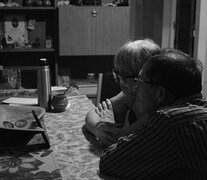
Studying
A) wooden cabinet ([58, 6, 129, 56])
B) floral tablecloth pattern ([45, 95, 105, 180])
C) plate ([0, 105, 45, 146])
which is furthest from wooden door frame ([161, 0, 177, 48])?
plate ([0, 105, 45, 146])

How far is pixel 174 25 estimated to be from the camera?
16.2 ft

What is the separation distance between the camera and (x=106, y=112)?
5.36 feet

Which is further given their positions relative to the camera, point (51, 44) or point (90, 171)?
point (51, 44)

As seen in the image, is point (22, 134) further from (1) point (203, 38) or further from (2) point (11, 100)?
(1) point (203, 38)

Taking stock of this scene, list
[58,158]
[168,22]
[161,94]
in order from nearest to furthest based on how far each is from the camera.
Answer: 1. [161,94]
2. [58,158]
3. [168,22]

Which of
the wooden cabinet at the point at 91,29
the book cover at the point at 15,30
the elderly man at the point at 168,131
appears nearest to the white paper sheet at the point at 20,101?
the elderly man at the point at 168,131

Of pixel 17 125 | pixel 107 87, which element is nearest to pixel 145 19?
pixel 107 87

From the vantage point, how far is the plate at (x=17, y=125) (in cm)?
128

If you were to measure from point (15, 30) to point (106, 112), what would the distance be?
248 centimetres

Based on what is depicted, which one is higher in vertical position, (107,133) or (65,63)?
(107,133)

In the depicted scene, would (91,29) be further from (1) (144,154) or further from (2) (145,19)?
(1) (144,154)

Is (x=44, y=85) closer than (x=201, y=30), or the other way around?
(x=44, y=85)

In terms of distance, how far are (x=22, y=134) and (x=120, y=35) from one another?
264 cm

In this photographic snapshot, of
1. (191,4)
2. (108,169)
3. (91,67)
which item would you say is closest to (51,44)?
(91,67)
